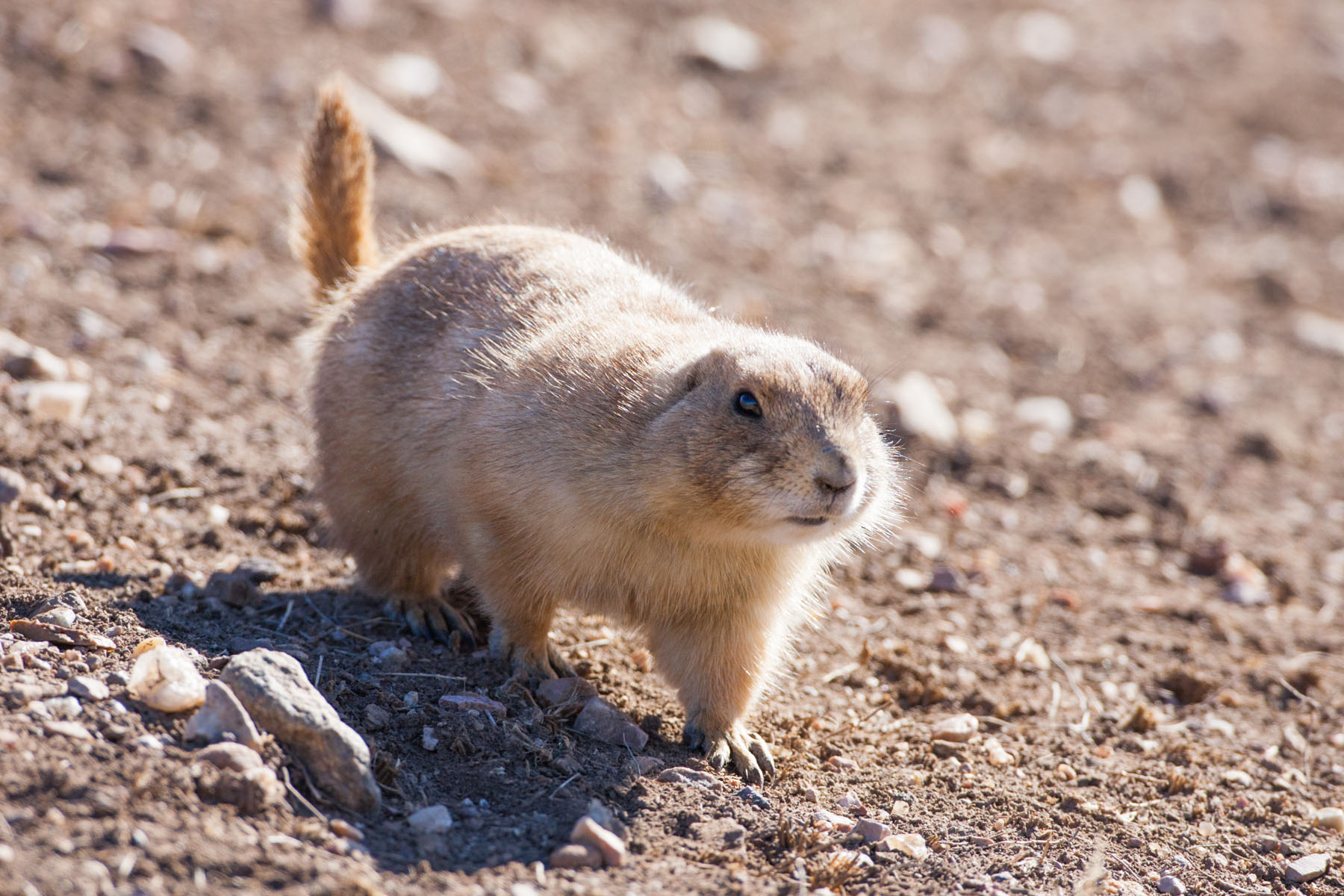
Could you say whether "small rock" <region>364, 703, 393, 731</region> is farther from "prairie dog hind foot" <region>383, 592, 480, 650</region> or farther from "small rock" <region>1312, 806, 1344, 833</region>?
"small rock" <region>1312, 806, 1344, 833</region>

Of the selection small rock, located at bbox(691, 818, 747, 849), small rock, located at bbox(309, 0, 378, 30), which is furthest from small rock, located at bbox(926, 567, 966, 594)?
small rock, located at bbox(309, 0, 378, 30)

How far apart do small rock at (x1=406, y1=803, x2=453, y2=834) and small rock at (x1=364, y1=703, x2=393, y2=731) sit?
20.2 inches

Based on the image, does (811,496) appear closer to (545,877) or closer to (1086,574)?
(545,877)

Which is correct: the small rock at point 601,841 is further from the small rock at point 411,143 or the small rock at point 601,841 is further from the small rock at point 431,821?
the small rock at point 411,143

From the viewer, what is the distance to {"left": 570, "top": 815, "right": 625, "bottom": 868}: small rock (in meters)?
4.21

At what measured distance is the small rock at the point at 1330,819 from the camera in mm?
5457

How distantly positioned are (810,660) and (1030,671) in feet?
3.58

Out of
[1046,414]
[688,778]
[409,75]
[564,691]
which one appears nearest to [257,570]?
[564,691]

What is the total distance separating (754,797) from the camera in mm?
4871

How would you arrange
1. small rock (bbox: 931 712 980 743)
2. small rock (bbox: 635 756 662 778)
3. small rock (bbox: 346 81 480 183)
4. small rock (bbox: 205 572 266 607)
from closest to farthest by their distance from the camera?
1. small rock (bbox: 635 756 662 778)
2. small rock (bbox: 205 572 266 607)
3. small rock (bbox: 931 712 980 743)
4. small rock (bbox: 346 81 480 183)

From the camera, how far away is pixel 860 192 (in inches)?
457

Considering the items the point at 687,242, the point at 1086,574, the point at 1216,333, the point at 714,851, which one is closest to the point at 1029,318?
the point at 1216,333

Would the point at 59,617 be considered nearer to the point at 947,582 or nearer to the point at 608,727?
the point at 608,727

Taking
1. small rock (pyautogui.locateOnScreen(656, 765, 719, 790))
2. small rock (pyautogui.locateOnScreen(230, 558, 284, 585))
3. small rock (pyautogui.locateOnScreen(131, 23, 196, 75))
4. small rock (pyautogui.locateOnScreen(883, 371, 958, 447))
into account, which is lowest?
small rock (pyautogui.locateOnScreen(230, 558, 284, 585))
